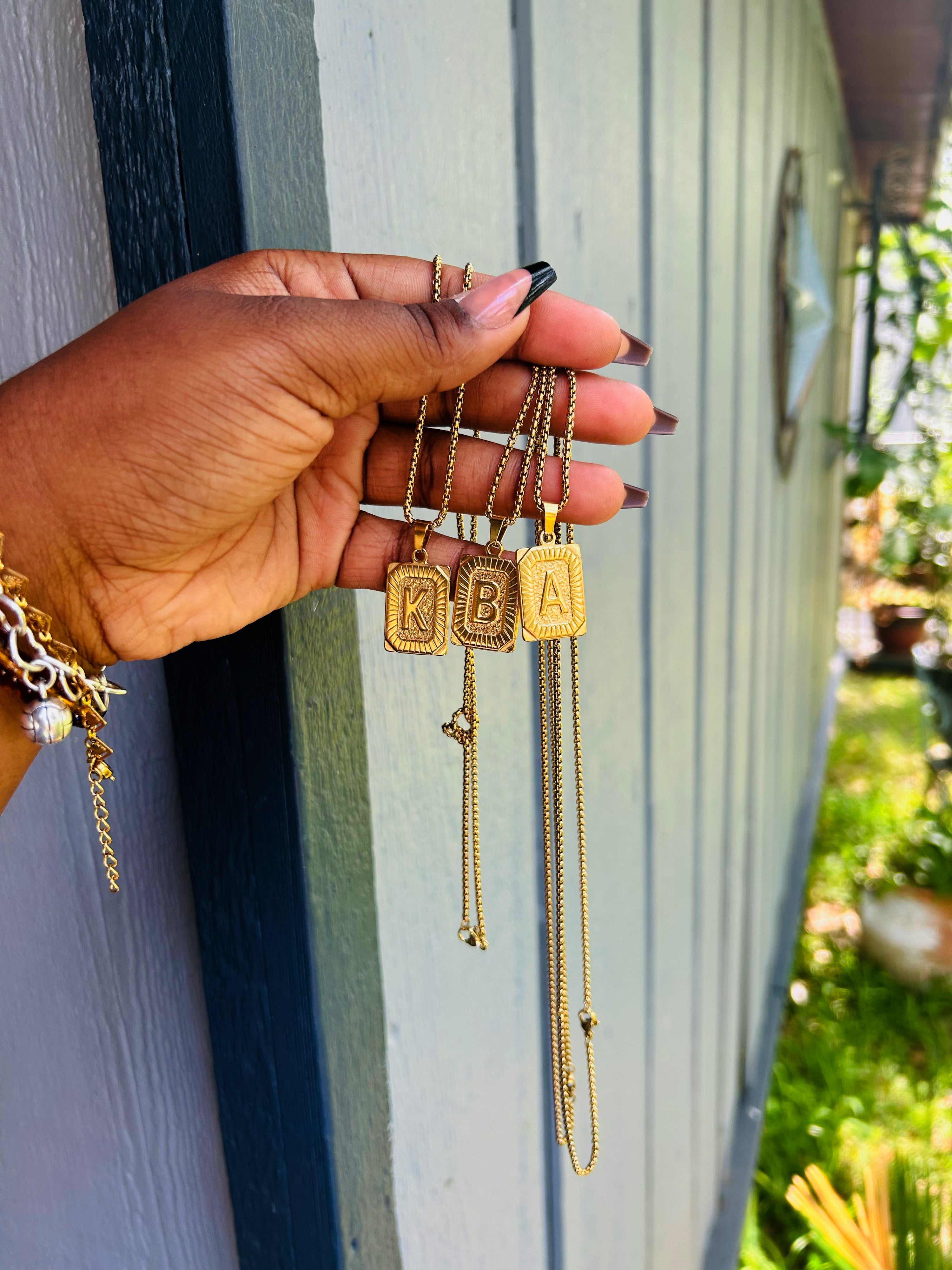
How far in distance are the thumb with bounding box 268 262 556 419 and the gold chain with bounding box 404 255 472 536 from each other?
0.22 feet

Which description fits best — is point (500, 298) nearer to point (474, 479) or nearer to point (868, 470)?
point (474, 479)

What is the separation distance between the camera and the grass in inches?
99.1

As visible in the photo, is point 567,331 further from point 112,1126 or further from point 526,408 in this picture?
point 112,1126

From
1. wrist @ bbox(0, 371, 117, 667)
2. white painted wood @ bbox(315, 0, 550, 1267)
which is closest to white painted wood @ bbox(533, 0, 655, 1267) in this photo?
white painted wood @ bbox(315, 0, 550, 1267)

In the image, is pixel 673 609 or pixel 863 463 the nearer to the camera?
pixel 673 609

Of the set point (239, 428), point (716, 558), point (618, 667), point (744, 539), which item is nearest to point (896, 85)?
point (744, 539)

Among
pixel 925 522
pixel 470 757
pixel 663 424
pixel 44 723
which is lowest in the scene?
pixel 925 522

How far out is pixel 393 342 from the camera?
511mm

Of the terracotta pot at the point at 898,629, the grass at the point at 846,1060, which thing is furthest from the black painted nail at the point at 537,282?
the terracotta pot at the point at 898,629

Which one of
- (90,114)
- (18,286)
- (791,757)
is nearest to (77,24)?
(90,114)

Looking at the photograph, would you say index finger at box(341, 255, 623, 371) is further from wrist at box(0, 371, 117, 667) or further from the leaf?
the leaf

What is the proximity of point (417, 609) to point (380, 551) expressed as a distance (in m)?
0.06

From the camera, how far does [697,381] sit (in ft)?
5.31

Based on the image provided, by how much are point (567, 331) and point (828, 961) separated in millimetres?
3550
